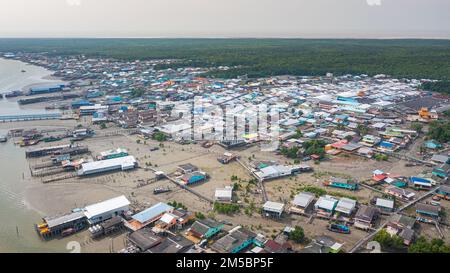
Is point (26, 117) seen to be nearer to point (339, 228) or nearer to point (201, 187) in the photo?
point (201, 187)

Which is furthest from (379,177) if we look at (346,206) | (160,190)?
(160,190)

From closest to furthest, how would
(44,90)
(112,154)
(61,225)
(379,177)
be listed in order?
(61,225) < (379,177) < (112,154) < (44,90)

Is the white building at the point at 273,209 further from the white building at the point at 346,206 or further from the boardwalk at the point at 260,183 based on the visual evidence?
the white building at the point at 346,206

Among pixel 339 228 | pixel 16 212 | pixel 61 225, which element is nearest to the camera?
pixel 339 228

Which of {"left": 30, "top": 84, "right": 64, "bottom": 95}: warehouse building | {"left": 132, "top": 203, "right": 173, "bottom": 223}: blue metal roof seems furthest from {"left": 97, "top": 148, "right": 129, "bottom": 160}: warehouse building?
{"left": 30, "top": 84, "right": 64, "bottom": 95}: warehouse building

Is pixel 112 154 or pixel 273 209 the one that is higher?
pixel 112 154

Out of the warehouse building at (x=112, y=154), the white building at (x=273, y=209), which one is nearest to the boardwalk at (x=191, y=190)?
the white building at (x=273, y=209)
